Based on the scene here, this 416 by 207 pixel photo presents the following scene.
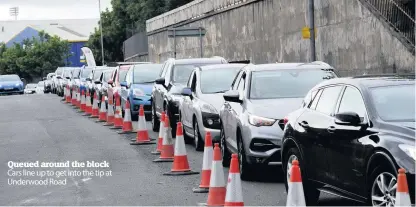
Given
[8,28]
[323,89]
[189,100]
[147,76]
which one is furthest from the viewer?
[8,28]

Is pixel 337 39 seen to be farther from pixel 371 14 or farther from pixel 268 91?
pixel 268 91

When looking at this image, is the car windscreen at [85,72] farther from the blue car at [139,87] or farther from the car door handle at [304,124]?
the car door handle at [304,124]

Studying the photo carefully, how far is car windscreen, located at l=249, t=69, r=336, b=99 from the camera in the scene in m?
14.9

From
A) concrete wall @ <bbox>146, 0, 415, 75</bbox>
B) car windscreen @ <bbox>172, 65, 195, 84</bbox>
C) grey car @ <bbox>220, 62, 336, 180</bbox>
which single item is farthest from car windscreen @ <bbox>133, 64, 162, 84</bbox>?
grey car @ <bbox>220, 62, 336, 180</bbox>

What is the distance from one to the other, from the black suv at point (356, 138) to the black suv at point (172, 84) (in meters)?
10.4

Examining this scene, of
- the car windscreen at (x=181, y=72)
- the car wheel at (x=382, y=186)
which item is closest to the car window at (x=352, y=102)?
the car wheel at (x=382, y=186)

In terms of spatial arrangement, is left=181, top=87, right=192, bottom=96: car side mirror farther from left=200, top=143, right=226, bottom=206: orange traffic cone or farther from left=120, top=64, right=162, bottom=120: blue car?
left=120, top=64, right=162, bottom=120: blue car

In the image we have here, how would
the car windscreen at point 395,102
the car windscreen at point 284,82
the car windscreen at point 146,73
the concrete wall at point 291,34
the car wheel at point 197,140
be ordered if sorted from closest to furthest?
the car windscreen at point 395,102 < the car windscreen at point 284,82 < the car wheel at point 197,140 < the concrete wall at point 291,34 < the car windscreen at point 146,73

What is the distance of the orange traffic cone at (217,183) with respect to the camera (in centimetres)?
1088

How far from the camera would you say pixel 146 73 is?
2891 cm

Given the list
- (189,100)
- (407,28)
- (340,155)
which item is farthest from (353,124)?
(407,28)

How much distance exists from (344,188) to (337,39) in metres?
→ 20.8

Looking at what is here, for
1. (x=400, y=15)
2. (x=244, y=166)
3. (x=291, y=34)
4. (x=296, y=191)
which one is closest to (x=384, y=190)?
(x=296, y=191)

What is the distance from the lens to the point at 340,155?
32.8 feet
